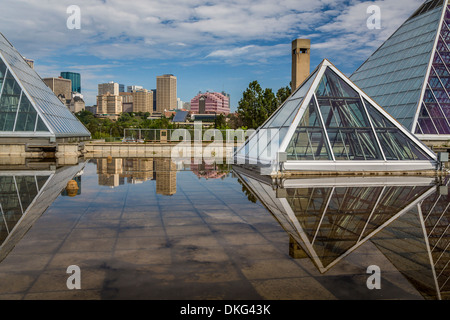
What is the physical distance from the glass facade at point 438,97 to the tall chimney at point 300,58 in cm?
1174

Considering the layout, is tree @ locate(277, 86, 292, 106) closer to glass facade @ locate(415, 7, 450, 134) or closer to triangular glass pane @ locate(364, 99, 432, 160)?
glass facade @ locate(415, 7, 450, 134)

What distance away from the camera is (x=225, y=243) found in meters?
7.86

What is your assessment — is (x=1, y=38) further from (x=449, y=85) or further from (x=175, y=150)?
(x=449, y=85)

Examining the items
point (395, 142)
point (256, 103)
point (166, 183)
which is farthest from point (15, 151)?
point (256, 103)

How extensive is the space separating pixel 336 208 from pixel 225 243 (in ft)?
15.1

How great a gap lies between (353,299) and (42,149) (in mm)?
30671

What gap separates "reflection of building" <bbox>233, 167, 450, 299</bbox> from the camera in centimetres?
665

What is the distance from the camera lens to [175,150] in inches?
1613

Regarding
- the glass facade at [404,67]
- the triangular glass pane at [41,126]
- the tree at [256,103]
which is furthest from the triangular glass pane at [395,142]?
the tree at [256,103]

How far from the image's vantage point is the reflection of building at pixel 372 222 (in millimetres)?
6652

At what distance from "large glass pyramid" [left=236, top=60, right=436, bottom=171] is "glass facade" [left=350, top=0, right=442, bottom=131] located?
13.6 meters

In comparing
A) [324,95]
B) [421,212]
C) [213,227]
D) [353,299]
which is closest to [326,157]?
[324,95]

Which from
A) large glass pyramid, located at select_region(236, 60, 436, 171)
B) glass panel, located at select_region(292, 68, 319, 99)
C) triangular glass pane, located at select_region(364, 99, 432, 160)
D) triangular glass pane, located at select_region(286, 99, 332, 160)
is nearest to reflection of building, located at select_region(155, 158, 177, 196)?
large glass pyramid, located at select_region(236, 60, 436, 171)

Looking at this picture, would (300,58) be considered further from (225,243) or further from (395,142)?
(225,243)
